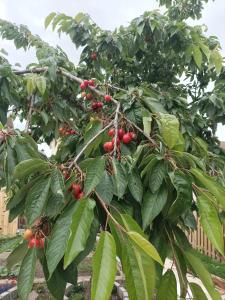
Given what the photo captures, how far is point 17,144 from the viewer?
1.44 meters

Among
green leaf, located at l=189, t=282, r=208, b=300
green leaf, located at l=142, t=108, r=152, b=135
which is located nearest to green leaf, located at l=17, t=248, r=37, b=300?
green leaf, located at l=189, t=282, r=208, b=300

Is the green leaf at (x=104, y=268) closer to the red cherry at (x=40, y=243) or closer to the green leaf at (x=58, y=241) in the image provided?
the green leaf at (x=58, y=241)

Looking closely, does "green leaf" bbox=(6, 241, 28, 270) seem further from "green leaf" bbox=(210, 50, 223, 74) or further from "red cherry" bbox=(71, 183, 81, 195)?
"green leaf" bbox=(210, 50, 223, 74)

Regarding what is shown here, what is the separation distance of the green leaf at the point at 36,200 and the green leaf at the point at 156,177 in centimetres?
33

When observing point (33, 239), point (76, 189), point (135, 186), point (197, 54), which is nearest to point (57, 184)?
point (76, 189)

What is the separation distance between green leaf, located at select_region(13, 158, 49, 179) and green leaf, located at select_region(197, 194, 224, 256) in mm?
495

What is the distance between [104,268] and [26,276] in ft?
1.08

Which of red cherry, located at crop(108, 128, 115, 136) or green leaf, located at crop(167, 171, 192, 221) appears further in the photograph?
red cherry, located at crop(108, 128, 115, 136)

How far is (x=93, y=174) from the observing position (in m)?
1.09

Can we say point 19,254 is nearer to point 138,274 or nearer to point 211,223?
point 138,274

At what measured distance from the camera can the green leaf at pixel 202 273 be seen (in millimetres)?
987

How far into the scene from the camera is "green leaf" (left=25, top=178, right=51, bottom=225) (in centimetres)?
109

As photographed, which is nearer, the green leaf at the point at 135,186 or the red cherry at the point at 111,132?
the green leaf at the point at 135,186

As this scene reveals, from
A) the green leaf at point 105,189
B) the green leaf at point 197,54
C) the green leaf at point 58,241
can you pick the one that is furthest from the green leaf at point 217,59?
the green leaf at point 58,241
